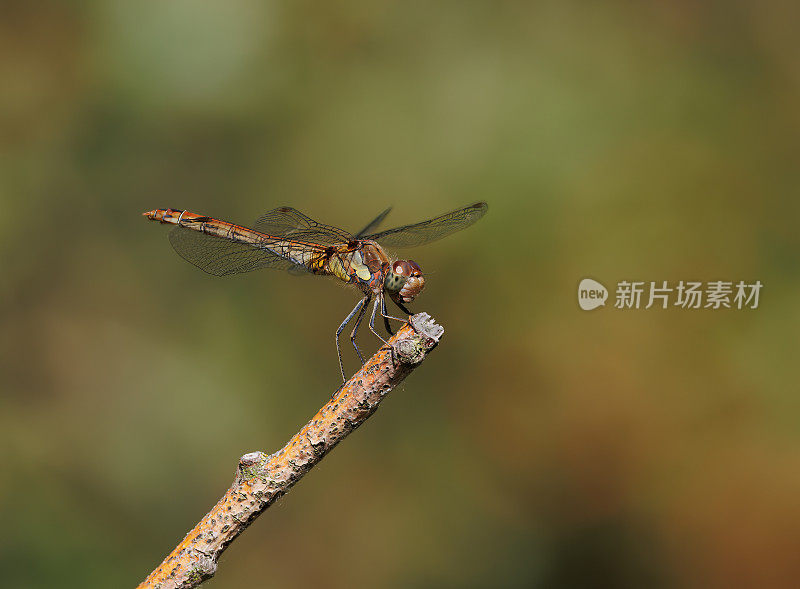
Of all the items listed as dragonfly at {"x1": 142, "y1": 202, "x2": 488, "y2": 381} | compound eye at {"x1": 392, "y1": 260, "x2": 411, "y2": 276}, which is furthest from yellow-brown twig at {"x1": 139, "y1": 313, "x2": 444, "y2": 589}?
dragonfly at {"x1": 142, "y1": 202, "x2": 488, "y2": 381}

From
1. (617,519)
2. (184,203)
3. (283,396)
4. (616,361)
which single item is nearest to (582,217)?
(616,361)

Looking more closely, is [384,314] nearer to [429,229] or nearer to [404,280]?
[404,280]

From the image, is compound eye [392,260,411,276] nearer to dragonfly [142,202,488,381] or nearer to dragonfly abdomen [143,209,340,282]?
dragonfly [142,202,488,381]

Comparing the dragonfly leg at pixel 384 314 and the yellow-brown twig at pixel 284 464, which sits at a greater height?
the dragonfly leg at pixel 384 314

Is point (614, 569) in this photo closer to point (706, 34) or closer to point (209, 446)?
point (209, 446)

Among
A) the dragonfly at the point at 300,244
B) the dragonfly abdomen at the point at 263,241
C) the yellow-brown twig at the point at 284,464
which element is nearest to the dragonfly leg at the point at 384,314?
the dragonfly at the point at 300,244

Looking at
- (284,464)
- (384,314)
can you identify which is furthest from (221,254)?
(284,464)

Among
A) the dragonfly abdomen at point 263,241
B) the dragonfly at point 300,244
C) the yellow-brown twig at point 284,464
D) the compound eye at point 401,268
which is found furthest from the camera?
the dragonfly abdomen at point 263,241

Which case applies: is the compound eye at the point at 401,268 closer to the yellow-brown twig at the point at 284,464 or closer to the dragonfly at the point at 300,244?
the dragonfly at the point at 300,244
